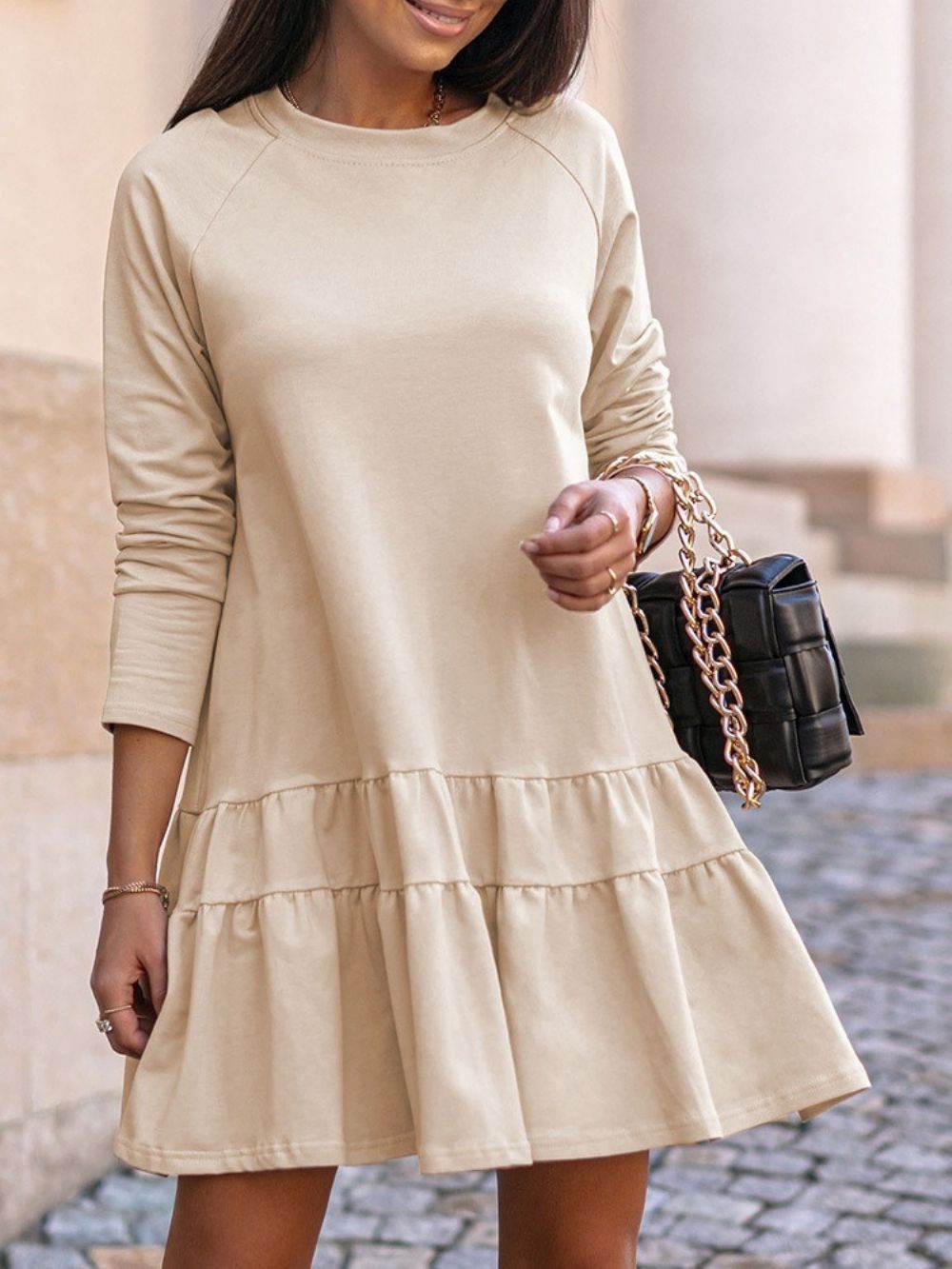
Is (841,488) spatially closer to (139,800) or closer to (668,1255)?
(668,1255)

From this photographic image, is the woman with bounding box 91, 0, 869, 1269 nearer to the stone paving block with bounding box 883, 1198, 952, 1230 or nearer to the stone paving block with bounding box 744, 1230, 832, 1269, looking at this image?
the stone paving block with bounding box 744, 1230, 832, 1269

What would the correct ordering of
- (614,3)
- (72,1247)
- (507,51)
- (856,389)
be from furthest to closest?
(856,389) → (614,3) → (72,1247) → (507,51)

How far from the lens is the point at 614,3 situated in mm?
11195

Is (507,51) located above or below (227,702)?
above

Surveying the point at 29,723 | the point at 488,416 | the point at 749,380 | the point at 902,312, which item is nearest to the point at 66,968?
the point at 29,723

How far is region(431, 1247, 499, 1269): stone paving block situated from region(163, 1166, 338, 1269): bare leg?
1873 mm

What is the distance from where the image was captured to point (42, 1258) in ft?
12.0

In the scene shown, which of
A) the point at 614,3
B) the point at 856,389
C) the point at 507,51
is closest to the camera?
the point at 507,51

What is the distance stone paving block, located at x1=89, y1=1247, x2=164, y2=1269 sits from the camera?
11.9ft

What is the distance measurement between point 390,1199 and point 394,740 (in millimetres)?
2520

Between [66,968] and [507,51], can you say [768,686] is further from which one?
[66,968]

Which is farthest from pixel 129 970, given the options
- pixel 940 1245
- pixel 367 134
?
pixel 940 1245

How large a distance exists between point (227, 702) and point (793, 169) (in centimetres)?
1034

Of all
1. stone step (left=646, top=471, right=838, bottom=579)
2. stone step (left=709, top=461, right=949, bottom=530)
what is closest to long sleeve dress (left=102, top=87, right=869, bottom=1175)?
stone step (left=646, top=471, right=838, bottom=579)
